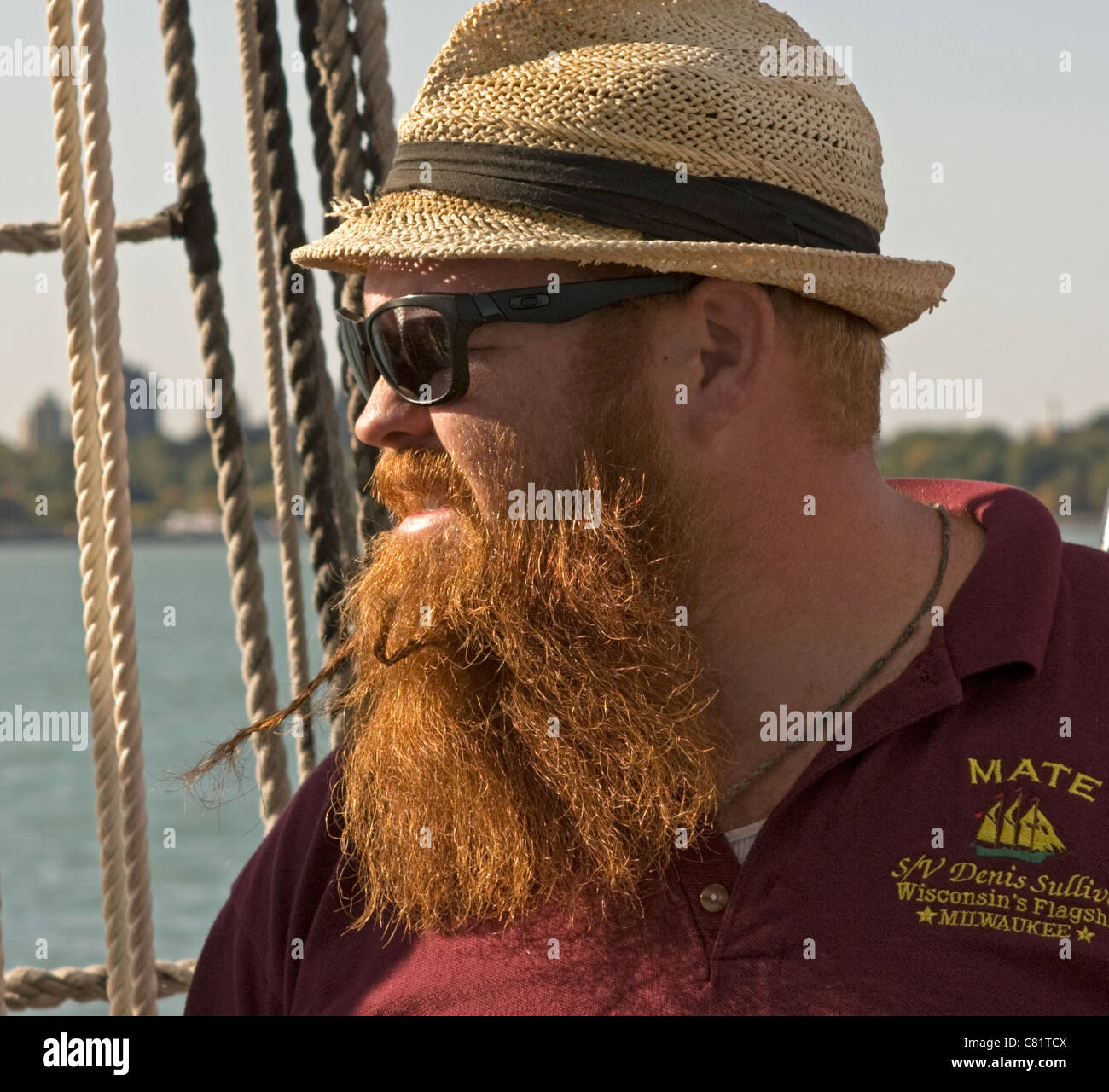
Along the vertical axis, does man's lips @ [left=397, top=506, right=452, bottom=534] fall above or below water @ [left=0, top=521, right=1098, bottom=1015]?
above

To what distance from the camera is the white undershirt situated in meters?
1.62

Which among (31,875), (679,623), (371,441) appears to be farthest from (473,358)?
(31,875)

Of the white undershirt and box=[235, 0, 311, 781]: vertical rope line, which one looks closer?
the white undershirt

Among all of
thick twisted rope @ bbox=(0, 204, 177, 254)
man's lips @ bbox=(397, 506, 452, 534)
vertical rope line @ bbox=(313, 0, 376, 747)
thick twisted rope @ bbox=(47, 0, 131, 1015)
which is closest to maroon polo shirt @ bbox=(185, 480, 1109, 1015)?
man's lips @ bbox=(397, 506, 452, 534)

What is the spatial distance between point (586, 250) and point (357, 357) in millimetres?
393

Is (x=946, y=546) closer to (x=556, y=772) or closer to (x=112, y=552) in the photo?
(x=556, y=772)

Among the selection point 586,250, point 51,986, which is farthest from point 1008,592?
point 51,986

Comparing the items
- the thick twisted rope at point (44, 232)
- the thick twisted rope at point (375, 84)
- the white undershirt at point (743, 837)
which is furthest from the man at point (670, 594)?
the thick twisted rope at point (44, 232)

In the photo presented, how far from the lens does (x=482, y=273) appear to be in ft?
5.42

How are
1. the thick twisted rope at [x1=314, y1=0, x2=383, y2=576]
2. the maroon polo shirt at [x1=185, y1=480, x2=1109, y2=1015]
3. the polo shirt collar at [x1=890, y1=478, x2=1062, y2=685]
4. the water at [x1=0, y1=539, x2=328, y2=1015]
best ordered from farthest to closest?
the water at [x1=0, y1=539, x2=328, y2=1015]
the thick twisted rope at [x1=314, y1=0, x2=383, y2=576]
the polo shirt collar at [x1=890, y1=478, x2=1062, y2=685]
the maroon polo shirt at [x1=185, y1=480, x2=1109, y2=1015]

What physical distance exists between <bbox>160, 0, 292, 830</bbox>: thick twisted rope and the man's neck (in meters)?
1.01

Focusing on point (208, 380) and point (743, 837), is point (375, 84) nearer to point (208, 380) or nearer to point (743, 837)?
point (208, 380)

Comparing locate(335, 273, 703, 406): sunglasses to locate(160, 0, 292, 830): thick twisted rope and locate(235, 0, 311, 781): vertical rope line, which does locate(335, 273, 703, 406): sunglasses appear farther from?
locate(235, 0, 311, 781): vertical rope line

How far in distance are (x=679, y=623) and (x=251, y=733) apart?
1.82ft
